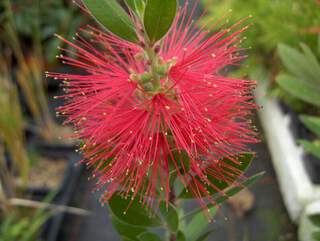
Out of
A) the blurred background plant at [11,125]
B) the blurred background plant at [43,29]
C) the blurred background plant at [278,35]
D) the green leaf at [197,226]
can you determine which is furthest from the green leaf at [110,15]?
the blurred background plant at [43,29]

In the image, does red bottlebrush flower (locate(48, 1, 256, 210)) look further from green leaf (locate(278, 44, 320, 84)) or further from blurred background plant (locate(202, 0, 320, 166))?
blurred background plant (locate(202, 0, 320, 166))

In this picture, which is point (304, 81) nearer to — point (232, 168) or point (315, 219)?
point (315, 219)

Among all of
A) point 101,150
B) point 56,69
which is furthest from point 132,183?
point 56,69

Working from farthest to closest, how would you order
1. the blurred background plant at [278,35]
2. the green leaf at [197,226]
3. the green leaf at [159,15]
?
1. the blurred background plant at [278,35]
2. the green leaf at [197,226]
3. the green leaf at [159,15]

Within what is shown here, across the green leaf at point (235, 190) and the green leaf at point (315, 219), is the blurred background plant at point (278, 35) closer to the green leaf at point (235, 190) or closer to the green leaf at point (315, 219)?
the green leaf at point (315, 219)

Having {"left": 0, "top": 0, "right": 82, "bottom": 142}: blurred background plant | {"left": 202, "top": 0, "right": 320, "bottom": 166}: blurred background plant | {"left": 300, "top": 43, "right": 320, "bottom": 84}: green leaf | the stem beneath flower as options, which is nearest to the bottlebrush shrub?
the stem beneath flower

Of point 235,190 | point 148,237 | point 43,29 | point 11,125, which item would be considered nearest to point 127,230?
point 148,237
